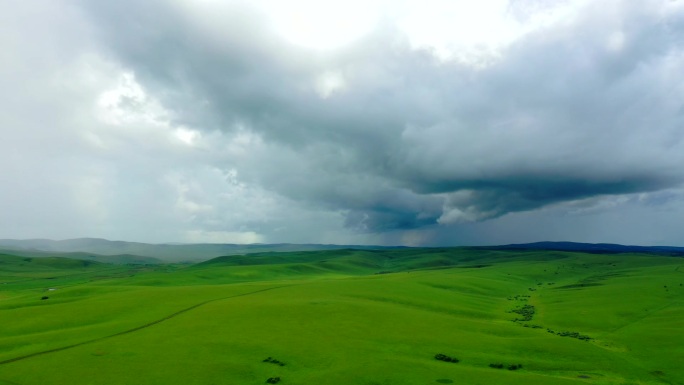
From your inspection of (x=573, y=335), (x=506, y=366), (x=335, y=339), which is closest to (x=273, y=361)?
(x=335, y=339)

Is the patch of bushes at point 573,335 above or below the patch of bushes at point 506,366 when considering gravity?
above

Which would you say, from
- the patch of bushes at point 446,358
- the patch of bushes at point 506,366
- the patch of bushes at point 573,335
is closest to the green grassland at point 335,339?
the patch of bushes at point 573,335

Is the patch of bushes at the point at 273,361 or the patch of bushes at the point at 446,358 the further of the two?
the patch of bushes at the point at 446,358

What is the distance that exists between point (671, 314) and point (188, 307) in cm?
9415

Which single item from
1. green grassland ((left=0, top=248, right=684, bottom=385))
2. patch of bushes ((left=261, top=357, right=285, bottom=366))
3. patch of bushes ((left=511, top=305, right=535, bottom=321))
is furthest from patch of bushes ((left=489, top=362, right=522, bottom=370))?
patch of bushes ((left=511, top=305, right=535, bottom=321))

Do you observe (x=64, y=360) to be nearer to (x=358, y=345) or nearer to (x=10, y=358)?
(x=10, y=358)

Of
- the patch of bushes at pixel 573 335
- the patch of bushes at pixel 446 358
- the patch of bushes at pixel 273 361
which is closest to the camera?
the patch of bushes at pixel 273 361

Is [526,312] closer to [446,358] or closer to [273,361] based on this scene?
[446,358]

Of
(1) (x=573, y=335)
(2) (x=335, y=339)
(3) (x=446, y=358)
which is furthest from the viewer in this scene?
(1) (x=573, y=335)

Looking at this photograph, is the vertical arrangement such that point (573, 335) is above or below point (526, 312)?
below

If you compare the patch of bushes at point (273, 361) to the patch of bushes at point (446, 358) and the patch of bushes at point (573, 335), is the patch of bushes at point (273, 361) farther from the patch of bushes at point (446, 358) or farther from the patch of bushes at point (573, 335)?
the patch of bushes at point (573, 335)

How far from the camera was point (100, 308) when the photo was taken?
89000mm

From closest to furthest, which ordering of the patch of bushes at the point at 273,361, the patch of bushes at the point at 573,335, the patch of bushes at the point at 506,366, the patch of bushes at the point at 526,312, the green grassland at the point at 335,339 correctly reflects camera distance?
the green grassland at the point at 335,339, the patch of bushes at the point at 273,361, the patch of bushes at the point at 506,366, the patch of bushes at the point at 573,335, the patch of bushes at the point at 526,312

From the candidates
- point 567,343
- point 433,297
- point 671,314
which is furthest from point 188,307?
point 671,314
